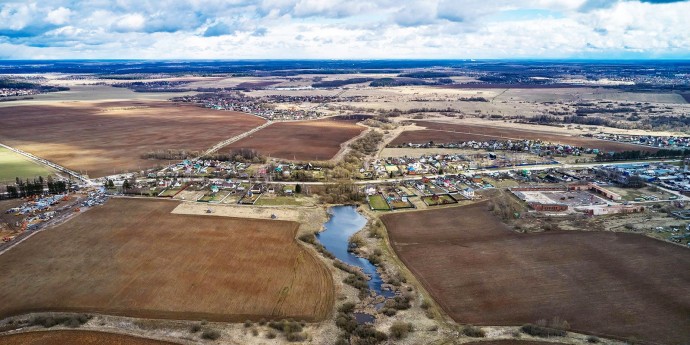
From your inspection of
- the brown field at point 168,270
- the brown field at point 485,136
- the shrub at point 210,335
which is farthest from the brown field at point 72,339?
the brown field at point 485,136

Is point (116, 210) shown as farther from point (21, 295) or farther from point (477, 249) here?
point (477, 249)

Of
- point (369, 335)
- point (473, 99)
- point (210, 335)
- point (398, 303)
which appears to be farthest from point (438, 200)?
point (473, 99)

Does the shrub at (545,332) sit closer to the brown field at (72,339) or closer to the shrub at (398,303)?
the shrub at (398,303)

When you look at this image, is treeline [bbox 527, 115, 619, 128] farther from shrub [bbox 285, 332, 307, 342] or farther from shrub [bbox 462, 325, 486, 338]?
shrub [bbox 285, 332, 307, 342]

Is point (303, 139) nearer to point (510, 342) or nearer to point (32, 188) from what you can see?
point (32, 188)

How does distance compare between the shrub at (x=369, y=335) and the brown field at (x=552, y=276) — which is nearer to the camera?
the shrub at (x=369, y=335)

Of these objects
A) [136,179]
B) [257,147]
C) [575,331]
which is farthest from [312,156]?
[575,331]
